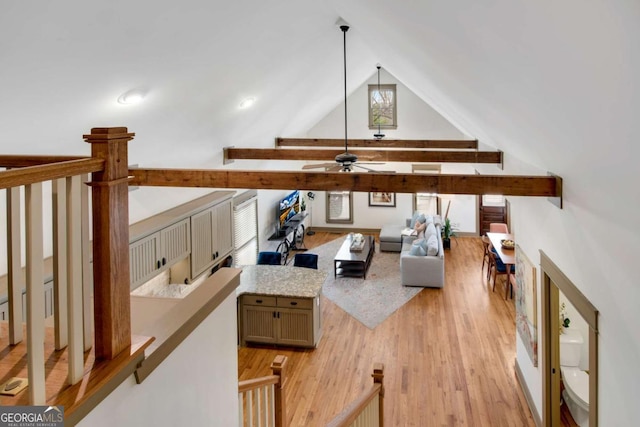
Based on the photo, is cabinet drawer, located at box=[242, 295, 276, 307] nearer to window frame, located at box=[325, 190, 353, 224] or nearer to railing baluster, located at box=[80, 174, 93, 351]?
railing baluster, located at box=[80, 174, 93, 351]

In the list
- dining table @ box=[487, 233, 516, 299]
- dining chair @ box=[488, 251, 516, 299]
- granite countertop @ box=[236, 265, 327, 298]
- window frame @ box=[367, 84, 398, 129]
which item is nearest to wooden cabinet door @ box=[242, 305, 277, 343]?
granite countertop @ box=[236, 265, 327, 298]

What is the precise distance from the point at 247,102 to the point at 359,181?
2.81 metres

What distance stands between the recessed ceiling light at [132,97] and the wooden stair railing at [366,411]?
9.10 ft

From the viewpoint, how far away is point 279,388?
340cm

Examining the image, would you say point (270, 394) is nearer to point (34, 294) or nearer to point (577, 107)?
point (34, 294)

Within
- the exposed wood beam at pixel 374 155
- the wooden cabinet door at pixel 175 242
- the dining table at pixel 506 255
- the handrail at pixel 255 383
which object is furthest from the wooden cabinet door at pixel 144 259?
the dining table at pixel 506 255

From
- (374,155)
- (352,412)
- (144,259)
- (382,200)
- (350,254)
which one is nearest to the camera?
(352,412)

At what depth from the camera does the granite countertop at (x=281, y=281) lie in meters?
6.02

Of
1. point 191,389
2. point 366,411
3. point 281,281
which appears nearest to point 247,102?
point 281,281

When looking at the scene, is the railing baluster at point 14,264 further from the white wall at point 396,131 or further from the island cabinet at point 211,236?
the white wall at point 396,131

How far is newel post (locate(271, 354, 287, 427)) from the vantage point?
11.0 ft

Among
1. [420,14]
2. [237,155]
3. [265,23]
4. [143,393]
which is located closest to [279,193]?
[237,155]

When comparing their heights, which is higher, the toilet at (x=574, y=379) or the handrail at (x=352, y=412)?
the handrail at (x=352, y=412)

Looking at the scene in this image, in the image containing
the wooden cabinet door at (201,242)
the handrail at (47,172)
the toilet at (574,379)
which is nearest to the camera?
the handrail at (47,172)
